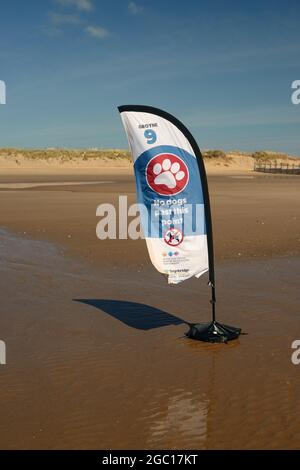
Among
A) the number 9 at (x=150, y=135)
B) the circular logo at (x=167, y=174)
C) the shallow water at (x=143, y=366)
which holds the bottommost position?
the shallow water at (x=143, y=366)

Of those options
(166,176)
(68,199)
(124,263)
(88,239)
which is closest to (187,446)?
(166,176)

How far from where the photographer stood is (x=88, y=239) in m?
13.6

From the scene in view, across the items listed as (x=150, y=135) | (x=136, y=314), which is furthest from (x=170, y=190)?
(x=136, y=314)

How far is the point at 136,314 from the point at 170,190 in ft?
7.69

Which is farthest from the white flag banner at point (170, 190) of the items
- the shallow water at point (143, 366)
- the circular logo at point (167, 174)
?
the shallow water at point (143, 366)

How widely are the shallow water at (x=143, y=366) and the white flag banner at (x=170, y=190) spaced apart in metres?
1.14

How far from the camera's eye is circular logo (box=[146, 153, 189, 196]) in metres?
6.00

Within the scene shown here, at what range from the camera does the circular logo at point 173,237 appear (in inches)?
245

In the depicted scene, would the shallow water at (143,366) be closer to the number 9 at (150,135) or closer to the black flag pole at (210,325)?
the black flag pole at (210,325)

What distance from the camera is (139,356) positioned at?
20.0 ft

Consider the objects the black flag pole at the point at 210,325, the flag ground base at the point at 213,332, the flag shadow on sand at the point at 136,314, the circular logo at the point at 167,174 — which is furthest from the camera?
the flag shadow on sand at the point at 136,314

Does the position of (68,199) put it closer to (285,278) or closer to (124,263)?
(124,263)

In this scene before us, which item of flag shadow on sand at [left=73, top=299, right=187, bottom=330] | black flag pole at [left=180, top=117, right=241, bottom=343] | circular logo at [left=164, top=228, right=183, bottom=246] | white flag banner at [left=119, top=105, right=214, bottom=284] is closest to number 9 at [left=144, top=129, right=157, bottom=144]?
white flag banner at [left=119, top=105, right=214, bottom=284]

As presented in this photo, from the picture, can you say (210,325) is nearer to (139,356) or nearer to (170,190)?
(139,356)
